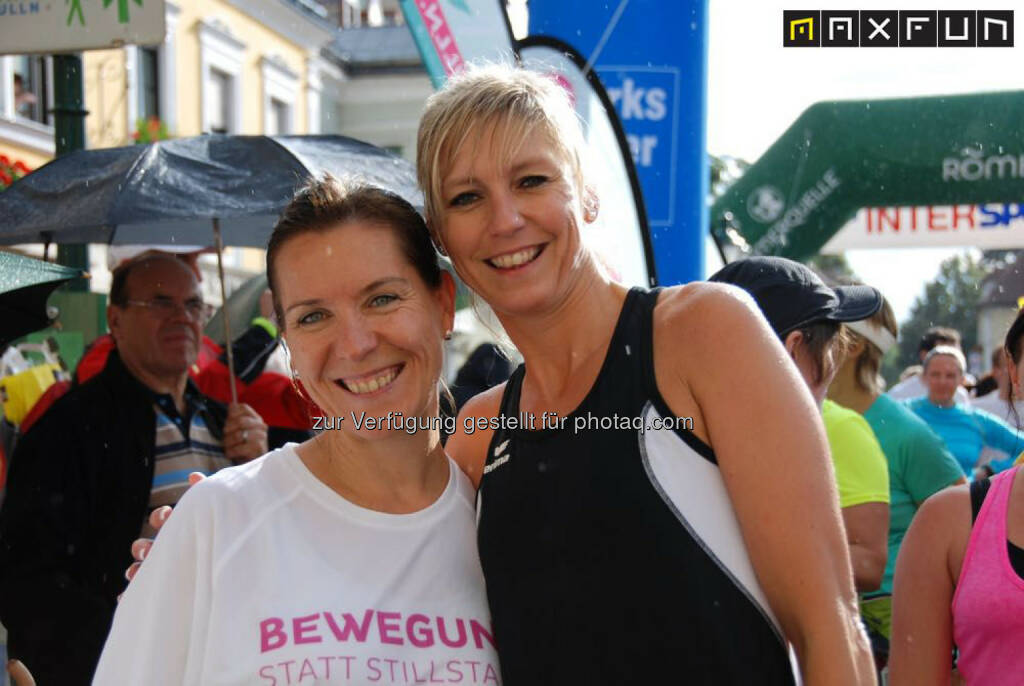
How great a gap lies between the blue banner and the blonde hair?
1586 millimetres

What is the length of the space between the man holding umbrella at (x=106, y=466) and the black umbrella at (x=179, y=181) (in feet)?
1.31

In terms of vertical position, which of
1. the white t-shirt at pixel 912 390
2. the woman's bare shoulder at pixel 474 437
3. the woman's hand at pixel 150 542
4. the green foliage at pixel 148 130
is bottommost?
the white t-shirt at pixel 912 390

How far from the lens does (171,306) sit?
4.34 meters

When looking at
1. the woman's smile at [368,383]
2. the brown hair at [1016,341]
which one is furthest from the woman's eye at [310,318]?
the brown hair at [1016,341]

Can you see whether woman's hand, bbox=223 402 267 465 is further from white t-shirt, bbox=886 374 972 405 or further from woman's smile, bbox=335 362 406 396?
white t-shirt, bbox=886 374 972 405

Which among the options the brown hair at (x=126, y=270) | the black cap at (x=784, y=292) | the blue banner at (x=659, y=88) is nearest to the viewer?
the black cap at (x=784, y=292)

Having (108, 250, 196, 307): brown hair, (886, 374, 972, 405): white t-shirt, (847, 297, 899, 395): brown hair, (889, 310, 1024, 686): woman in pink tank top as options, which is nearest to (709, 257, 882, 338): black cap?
(889, 310, 1024, 686): woman in pink tank top

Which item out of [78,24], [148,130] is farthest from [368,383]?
[148,130]

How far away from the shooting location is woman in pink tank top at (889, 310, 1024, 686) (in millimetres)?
2186

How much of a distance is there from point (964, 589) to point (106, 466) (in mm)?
2704

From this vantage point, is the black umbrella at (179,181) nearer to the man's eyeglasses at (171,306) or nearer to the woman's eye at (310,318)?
the man's eyeglasses at (171,306)

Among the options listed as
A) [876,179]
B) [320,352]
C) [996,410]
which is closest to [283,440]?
[320,352]

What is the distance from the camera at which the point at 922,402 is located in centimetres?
685

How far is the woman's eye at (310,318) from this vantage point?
213 cm
